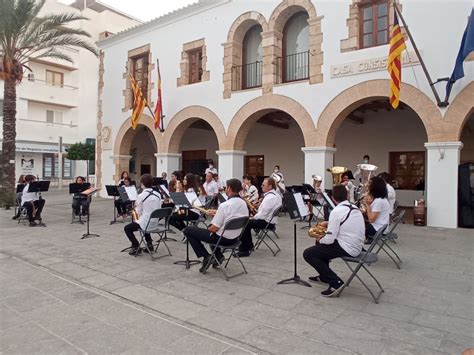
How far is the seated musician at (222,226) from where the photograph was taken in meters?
5.03

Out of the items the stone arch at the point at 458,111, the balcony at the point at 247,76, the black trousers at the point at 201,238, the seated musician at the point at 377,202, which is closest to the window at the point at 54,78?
the balcony at the point at 247,76

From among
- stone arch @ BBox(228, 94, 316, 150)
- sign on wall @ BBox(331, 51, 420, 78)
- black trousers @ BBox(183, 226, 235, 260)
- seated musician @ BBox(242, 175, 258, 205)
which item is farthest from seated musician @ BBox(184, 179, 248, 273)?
sign on wall @ BBox(331, 51, 420, 78)

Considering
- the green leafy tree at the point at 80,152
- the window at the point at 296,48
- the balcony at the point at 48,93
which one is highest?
the balcony at the point at 48,93

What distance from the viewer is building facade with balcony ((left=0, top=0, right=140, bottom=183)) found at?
28297mm

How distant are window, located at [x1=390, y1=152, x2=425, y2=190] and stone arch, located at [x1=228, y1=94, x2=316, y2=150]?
195 inches

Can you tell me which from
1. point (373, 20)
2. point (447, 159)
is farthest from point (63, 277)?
point (373, 20)

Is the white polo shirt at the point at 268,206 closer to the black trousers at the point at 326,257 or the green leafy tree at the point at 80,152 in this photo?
the black trousers at the point at 326,257

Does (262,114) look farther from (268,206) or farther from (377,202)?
(377,202)

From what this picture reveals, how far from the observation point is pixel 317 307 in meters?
3.97

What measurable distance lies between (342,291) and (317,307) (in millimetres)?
683

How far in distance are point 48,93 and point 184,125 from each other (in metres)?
20.6

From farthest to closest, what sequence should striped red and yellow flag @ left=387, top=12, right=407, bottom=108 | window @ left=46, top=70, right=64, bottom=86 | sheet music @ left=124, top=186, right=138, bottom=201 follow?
window @ left=46, top=70, right=64, bottom=86 < striped red and yellow flag @ left=387, top=12, right=407, bottom=108 < sheet music @ left=124, top=186, right=138, bottom=201

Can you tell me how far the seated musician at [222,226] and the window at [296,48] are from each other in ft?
25.7

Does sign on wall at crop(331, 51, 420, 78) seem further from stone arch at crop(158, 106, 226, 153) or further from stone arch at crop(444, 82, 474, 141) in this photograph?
stone arch at crop(158, 106, 226, 153)
